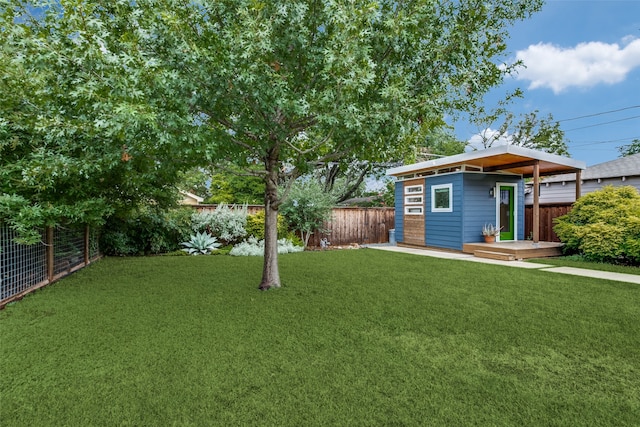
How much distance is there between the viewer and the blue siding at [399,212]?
37.1ft

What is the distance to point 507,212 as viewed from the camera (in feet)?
31.6

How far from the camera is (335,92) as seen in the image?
3.50m

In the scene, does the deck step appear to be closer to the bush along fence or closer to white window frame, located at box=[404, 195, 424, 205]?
white window frame, located at box=[404, 195, 424, 205]

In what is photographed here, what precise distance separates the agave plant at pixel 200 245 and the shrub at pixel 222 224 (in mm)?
561

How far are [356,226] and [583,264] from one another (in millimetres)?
6685

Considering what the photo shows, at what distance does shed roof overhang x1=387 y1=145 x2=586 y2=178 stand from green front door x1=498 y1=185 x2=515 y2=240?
549 mm

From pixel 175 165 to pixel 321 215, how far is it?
693 centimetres

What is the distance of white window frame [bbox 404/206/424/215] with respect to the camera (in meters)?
10.5

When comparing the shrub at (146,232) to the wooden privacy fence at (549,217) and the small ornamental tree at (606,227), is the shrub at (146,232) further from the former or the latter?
the wooden privacy fence at (549,217)

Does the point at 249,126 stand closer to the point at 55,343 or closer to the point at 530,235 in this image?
the point at 55,343

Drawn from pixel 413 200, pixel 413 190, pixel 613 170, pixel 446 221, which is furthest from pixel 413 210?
pixel 613 170

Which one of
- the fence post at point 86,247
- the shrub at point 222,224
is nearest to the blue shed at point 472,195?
the shrub at point 222,224

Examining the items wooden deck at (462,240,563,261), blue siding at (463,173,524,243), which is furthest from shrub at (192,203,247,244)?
wooden deck at (462,240,563,261)

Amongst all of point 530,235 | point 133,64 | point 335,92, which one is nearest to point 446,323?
point 335,92
